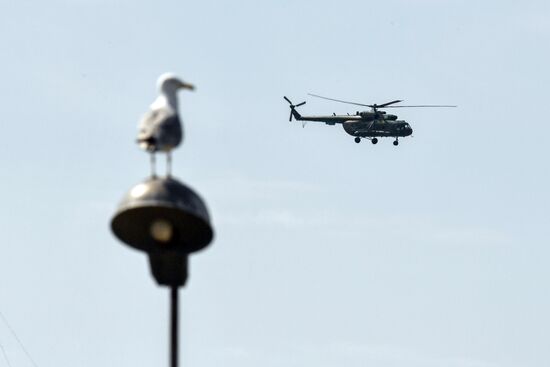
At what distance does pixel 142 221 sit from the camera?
11445 mm

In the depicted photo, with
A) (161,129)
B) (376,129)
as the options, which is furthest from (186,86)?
(376,129)

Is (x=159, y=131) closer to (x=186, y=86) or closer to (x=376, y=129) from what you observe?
(x=186, y=86)

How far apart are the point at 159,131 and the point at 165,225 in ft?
2.25

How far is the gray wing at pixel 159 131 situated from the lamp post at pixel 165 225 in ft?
1.01

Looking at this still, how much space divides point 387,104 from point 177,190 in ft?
550

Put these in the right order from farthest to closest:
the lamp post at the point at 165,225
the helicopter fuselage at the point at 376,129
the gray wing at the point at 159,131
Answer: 1. the helicopter fuselage at the point at 376,129
2. the gray wing at the point at 159,131
3. the lamp post at the point at 165,225

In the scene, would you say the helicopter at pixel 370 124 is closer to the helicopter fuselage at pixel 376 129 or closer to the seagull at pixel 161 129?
the helicopter fuselage at pixel 376 129

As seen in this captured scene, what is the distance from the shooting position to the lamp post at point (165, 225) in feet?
36.7

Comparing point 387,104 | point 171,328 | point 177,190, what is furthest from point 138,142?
point 387,104

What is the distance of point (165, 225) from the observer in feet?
37.5

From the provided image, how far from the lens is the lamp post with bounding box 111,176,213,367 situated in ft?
36.7

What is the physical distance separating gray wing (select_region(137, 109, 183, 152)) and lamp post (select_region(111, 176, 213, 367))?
0.31 meters

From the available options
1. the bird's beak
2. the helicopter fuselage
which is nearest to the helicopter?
the helicopter fuselage

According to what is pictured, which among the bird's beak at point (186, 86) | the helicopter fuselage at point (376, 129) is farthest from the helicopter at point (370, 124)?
the bird's beak at point (186, 86)
